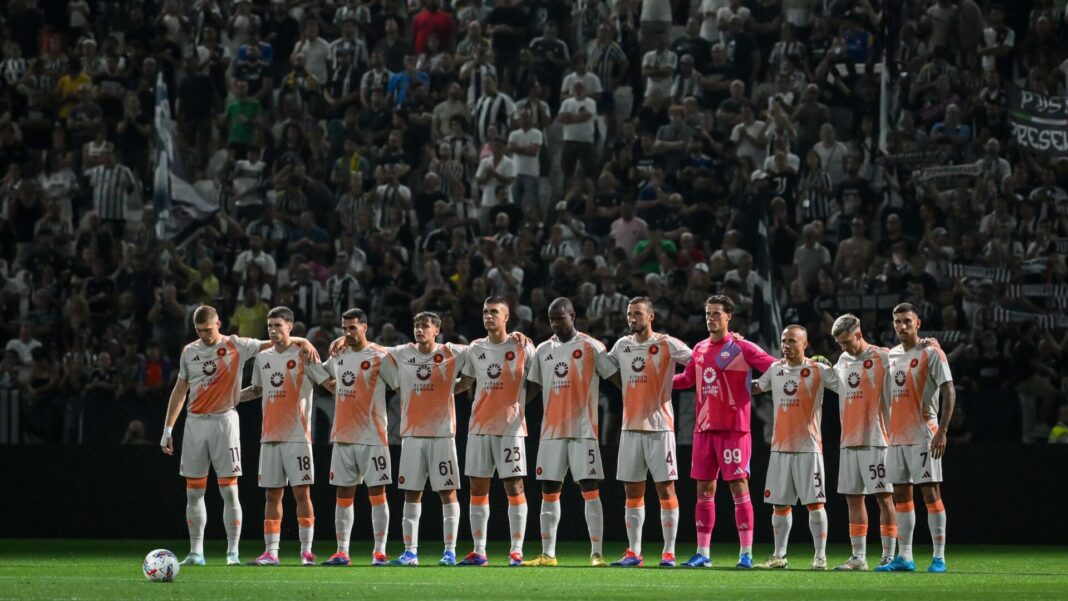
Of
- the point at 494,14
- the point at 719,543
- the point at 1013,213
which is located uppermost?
the point at 494,14

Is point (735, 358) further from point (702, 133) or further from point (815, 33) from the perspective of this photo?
point (815, 33)

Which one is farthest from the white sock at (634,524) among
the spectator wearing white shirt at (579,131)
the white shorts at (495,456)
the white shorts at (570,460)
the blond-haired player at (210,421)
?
the spectator wearing white shirt at (579,131)

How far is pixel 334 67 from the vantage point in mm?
27062

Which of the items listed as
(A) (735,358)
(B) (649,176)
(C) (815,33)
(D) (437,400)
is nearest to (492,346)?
(D) (437,400)

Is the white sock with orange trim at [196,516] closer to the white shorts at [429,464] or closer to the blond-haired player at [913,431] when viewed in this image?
the white shorts at [429,464]

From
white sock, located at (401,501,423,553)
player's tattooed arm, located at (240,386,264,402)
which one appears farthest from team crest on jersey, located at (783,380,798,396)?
player's tattooed arm, located at (240,386,264,402)

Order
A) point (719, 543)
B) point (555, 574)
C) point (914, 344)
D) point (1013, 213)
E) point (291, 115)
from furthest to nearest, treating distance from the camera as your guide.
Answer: point (291, 115) → point (1013, 213) → point (719, 543) → point (914, 344) → point (555, 574)

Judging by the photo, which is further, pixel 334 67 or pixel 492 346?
pixel 334 67

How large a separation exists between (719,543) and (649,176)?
6.47m

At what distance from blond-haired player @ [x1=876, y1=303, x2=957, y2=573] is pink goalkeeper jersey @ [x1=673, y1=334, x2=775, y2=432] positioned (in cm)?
128

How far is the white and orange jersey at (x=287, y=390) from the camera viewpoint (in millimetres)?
16469

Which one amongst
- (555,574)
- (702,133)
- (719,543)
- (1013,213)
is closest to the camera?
(555,574)

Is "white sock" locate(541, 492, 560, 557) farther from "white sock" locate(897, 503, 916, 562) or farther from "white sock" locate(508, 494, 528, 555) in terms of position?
"white sock" locate(897, 503, 916, 562)

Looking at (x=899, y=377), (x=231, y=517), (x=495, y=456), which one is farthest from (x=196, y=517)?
(x=899, y=377)
